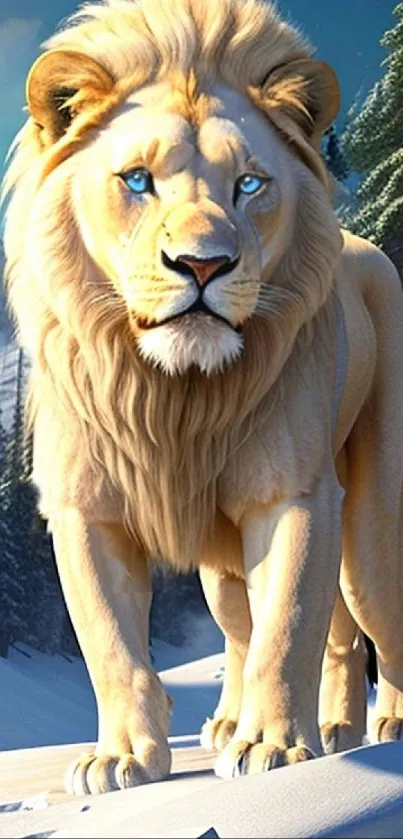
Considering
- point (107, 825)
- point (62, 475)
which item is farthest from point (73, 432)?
point (107, 825)

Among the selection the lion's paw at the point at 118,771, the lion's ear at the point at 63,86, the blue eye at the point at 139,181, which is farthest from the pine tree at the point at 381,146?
the lion's paw at the point at 118,771

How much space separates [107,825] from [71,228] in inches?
38.7

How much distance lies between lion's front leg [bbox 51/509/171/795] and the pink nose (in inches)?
17.9

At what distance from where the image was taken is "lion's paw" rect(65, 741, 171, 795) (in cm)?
204

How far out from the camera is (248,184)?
2109 millimetres

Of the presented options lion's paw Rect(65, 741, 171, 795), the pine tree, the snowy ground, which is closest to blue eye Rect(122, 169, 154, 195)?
lion's paw Rect(65, 741, 171, 795)

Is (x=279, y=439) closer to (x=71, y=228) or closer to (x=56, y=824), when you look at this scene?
(x=71, y=228)

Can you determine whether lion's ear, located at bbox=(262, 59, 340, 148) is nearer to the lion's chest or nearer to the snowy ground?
the lion's chest

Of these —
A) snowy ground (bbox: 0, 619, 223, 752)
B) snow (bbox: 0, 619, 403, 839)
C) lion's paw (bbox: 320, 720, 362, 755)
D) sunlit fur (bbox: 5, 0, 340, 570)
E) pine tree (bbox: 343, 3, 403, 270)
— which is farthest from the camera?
pine tree (bbox: 343, 3, 403, 270)

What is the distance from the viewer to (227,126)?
83.4 inches

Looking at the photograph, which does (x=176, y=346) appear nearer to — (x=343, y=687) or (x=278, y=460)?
(x=278, y=460)

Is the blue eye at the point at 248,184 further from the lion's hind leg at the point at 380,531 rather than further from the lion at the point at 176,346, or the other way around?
the lion's hind leg at the point at 380,531

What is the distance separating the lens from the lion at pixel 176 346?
2072mm

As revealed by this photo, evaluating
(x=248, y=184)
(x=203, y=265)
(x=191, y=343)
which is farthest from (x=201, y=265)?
(x=248, y=184)
